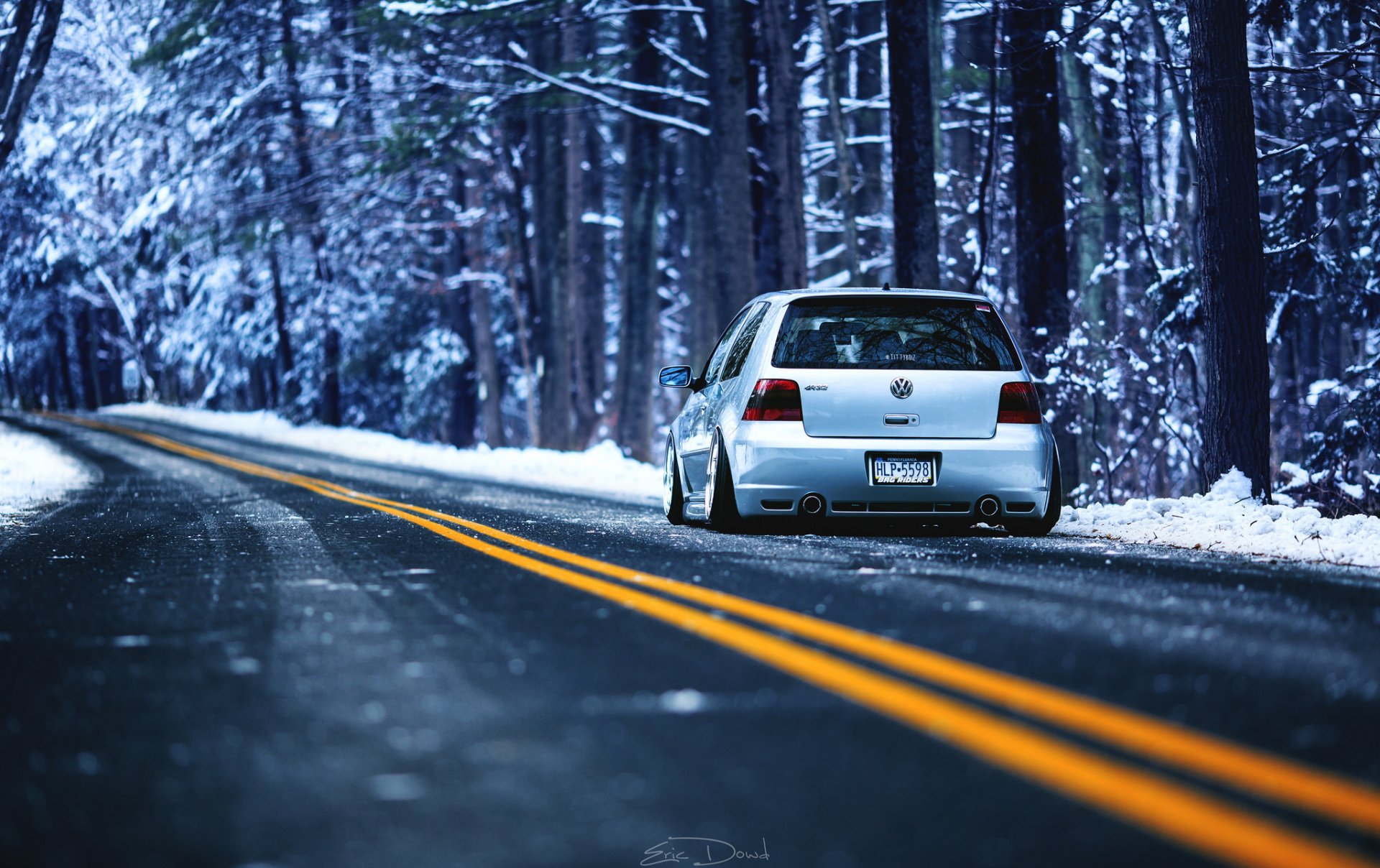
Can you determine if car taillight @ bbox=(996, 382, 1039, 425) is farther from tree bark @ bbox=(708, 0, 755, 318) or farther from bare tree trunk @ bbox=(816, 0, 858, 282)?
bare tree trunk @ bbox=(816, 0, 858, 282)

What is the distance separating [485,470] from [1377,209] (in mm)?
13975

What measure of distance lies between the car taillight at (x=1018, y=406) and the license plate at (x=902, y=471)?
25.2 inches

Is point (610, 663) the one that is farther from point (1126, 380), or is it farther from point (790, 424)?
point (1126, 380)

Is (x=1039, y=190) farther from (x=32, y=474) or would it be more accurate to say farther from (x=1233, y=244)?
(x=32, y=474)

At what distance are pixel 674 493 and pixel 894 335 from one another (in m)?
2.71

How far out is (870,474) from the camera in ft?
33.3

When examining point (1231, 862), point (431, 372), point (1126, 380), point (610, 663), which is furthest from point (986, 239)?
point (431, 372)

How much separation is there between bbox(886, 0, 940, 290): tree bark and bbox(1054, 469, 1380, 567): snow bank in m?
6.06

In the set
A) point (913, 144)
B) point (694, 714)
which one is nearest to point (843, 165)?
point (913, 144)

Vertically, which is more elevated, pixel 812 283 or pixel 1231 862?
pixel 812 283

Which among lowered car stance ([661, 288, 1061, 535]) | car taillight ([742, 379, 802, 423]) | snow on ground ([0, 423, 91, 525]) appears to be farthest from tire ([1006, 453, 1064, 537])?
snow on ground ([0, 423, 91, 525])

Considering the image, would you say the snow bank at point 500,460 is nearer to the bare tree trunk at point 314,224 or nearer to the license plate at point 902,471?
the bare tree trunk at point 314,224

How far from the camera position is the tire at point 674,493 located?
1242cm

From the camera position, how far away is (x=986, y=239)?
18.1 metres
